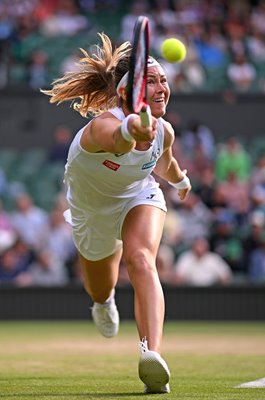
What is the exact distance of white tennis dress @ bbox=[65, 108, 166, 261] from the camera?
6.07 m

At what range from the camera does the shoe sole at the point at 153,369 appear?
5.35 metres

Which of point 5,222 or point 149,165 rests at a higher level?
point 149,165

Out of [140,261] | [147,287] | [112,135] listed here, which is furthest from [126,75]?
[147,287]

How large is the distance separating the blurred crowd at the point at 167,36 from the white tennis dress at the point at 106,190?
30.8ft

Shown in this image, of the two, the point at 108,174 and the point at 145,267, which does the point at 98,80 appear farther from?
the point at 145,267

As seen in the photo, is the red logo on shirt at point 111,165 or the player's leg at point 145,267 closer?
the player's leg at point 145,267

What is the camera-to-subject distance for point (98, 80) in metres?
6.39

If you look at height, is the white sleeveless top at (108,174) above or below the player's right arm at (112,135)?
below

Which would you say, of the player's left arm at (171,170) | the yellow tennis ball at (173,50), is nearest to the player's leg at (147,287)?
the player's left arm at (171,170)

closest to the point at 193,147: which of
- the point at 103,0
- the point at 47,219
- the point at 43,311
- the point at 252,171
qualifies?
the point at 252,171

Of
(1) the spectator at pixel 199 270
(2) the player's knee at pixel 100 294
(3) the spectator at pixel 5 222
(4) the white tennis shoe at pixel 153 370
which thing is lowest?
(1) the spectator at pixel 199 270

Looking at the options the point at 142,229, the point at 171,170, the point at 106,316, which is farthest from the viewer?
the point at 106,316

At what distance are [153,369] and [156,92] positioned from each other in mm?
1598

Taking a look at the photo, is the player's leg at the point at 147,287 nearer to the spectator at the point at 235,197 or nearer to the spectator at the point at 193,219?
the spectator at the point at 193,219
